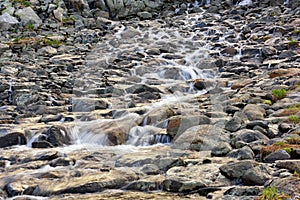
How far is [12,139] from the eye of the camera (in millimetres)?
11078

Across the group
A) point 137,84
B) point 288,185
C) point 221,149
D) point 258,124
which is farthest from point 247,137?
point 137,84

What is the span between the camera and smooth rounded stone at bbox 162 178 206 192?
667 cm

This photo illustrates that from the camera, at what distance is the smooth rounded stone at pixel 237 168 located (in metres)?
6.71

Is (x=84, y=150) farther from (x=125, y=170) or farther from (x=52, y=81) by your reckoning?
(x=52, y=81)

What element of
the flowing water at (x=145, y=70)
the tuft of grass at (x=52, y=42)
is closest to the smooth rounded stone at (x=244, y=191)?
the flowing water at (x=145, y=70)

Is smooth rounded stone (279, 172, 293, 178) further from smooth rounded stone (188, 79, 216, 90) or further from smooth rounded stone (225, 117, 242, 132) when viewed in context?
smooth rounded stone (188, 79, 216, 90)

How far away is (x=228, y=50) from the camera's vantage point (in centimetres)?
2048

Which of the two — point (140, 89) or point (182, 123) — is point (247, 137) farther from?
point (140, 89)

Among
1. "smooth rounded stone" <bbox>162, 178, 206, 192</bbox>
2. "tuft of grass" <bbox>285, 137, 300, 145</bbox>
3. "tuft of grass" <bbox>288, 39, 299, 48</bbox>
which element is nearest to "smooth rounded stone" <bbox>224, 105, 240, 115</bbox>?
Result: "tuft of grass" <bbox>285, 137, 300, 145</bbox>

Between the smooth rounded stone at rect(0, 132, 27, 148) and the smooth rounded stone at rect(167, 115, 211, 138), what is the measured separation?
436cm

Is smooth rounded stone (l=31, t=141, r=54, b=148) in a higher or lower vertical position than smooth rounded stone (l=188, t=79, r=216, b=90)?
lower

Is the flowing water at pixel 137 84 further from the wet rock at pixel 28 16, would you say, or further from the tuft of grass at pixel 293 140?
the wet rock at pixel 28 16

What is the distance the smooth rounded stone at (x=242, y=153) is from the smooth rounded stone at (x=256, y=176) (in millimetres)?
969

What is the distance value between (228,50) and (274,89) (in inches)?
323
